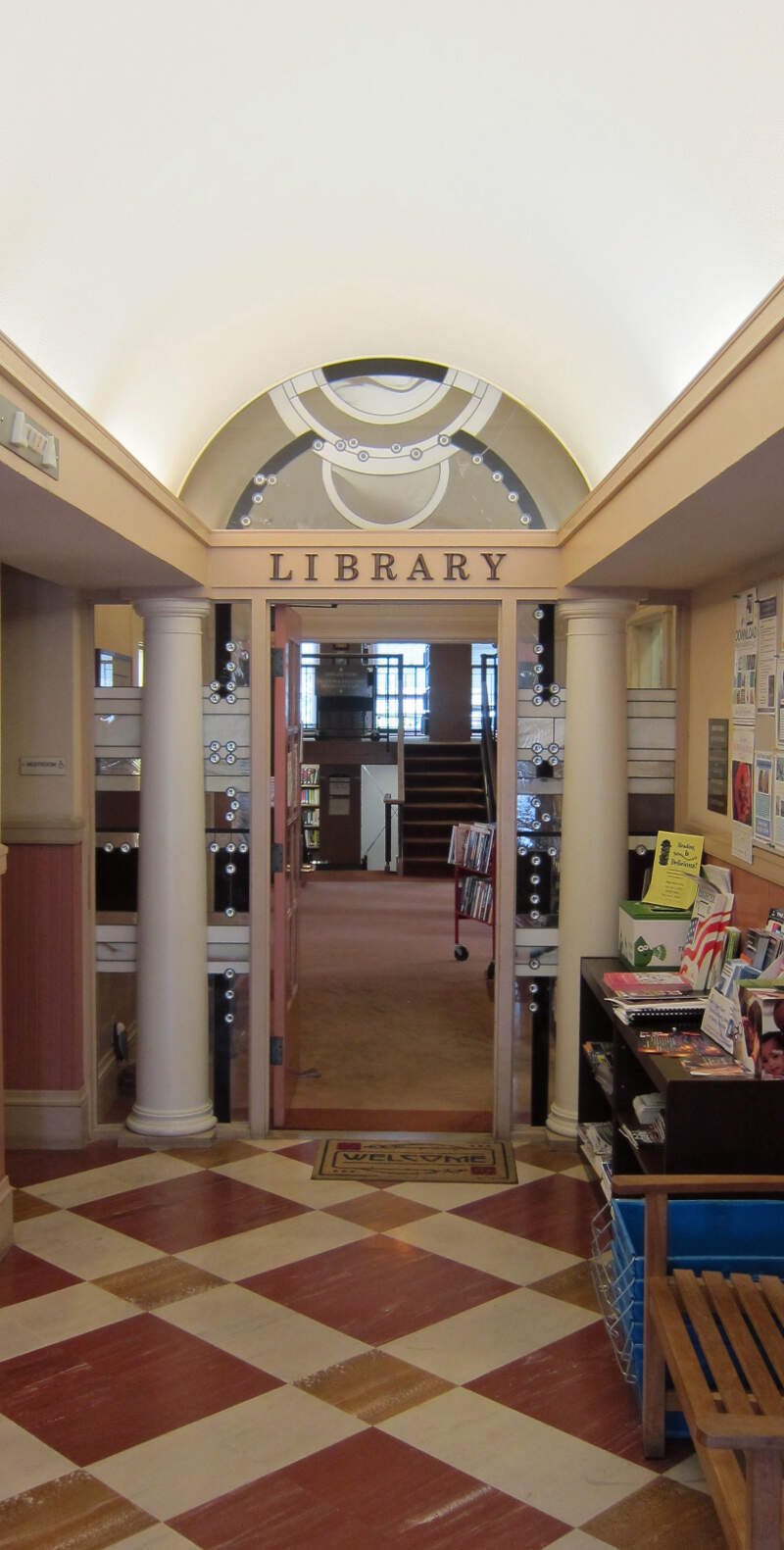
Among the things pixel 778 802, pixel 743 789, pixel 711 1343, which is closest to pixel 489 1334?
pixel 711 1343

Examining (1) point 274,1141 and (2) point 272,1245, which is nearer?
(2) point 272,1245

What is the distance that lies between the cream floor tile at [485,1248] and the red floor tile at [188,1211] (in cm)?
45

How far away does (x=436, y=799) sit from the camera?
15.0 meters

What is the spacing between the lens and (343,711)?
16062 millimetres

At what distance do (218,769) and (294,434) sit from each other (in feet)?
4.52

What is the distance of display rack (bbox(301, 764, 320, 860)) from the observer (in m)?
15.3

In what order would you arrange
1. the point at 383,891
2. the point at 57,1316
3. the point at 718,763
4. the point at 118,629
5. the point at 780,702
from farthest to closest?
the point at 383,891 < the point at 118,629 < the point at 718,763 < the point at 780,702 < the point at 57,1316

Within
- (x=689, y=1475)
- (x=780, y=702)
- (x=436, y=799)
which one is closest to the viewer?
(x=689, y=1475)

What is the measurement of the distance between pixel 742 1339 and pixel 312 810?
1348 centimetres

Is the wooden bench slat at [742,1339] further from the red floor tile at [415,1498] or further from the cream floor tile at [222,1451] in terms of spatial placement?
the cream floor tile at [222,1451]

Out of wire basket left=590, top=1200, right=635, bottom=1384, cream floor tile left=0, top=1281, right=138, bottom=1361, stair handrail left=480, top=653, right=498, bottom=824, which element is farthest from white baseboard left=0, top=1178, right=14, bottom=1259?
stair handrail left=480, top=653, right=498, bottom=824

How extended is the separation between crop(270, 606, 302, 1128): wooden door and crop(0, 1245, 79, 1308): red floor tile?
143 centimetres

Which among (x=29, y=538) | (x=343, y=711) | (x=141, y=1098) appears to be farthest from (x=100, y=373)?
(x=343, y=711)

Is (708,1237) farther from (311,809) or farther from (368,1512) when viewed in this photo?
(311,809)
